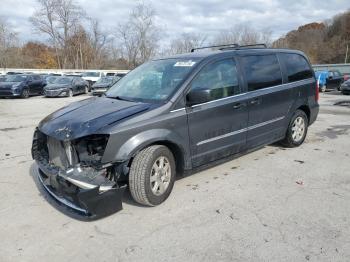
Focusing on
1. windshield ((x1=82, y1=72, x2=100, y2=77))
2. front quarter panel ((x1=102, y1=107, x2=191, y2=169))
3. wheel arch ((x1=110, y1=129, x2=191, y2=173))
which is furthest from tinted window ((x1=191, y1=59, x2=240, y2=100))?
windshield ((x1=82, y1=72, x2=100, y2=77))

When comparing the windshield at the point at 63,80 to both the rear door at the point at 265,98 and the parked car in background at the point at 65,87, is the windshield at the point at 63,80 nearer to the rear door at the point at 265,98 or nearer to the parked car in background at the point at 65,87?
the parked car in background at the point at 65,87

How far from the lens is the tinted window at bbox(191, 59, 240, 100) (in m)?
4.47

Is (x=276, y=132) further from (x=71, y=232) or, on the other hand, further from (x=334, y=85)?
(x=334, y=85)

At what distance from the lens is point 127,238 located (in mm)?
3350

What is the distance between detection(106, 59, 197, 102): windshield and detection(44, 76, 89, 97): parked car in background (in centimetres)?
1682

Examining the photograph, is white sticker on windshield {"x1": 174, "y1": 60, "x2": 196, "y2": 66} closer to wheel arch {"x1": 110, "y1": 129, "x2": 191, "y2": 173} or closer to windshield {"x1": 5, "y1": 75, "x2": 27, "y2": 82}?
wheel arch {"x1": 110, "y1": 129, "x2": 191, "y2": 173}

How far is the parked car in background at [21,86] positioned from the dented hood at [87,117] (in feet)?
57.6

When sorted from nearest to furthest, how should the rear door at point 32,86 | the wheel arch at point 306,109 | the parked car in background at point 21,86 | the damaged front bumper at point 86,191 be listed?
the damaged front bumper at point 86,191 < the wheel arch at point 306,109 < the parked car in background at point 21,86 < the rear door at point 32,86

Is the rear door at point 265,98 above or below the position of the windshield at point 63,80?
below

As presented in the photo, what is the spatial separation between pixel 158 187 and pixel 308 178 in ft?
7.61

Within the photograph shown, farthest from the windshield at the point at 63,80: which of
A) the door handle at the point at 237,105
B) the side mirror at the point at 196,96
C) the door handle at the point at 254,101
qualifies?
the side mirror at the point at 196,96

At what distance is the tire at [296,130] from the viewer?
20.5 feet

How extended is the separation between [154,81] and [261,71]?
6.09ft

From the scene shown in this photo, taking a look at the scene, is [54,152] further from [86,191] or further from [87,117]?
[86,191]
